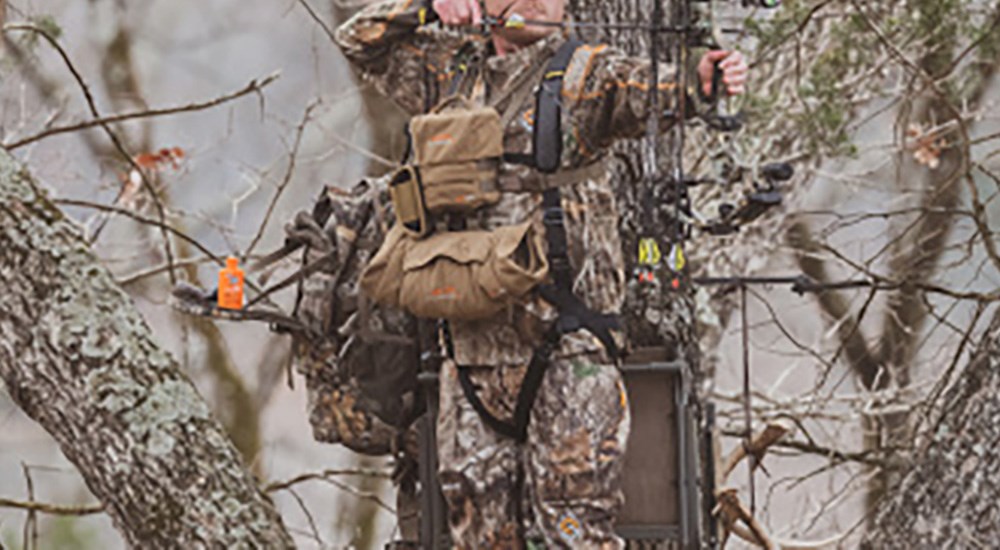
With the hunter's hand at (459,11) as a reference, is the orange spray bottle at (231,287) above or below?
below

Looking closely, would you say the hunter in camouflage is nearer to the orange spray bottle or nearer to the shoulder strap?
the shoulder strap

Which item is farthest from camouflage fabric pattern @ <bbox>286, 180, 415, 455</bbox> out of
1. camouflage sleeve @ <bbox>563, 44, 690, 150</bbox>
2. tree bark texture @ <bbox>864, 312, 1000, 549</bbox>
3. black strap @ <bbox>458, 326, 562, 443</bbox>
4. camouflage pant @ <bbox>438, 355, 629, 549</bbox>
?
tree bark texture @ <bbox>864, 312, 1000, 549</bbox>

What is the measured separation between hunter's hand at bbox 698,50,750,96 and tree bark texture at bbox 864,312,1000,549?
1250 millimetres

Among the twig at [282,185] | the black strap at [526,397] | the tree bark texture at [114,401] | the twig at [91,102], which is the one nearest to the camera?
the black strap at [526,397]

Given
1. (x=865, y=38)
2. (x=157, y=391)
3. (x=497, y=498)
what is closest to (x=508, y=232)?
(x=497, y=498)

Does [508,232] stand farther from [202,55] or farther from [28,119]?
[202,55]

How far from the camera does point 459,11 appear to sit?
191 inches

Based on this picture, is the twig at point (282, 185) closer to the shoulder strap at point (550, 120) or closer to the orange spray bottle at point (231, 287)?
the orange spray bottle at point (231, 287)

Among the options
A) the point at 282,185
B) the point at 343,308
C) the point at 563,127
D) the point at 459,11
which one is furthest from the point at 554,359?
the point at 282,185

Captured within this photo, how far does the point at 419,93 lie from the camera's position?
5.22 meters

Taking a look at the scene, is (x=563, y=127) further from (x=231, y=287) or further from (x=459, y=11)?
(x=231, y=287)

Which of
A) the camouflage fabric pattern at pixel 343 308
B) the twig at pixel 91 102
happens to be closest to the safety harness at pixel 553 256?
the camouflage fabric pattern at pixel 343 308

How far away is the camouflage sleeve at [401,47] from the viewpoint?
5113 mm

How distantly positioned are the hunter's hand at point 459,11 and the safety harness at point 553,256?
0.77ft
